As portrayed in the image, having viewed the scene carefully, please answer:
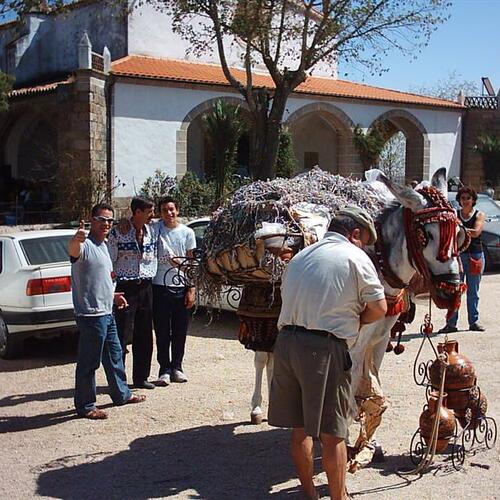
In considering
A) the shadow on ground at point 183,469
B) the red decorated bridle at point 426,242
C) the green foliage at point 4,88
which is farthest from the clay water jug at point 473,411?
the green foliage at point 4,88

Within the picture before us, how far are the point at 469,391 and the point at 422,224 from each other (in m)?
1.34

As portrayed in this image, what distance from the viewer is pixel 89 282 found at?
596cm

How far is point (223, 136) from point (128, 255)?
15086 mm

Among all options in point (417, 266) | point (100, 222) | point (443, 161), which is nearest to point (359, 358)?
point (417, 266)

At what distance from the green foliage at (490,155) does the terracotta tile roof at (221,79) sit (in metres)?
1.81

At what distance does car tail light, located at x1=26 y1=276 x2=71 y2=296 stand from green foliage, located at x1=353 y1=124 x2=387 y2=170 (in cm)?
1904

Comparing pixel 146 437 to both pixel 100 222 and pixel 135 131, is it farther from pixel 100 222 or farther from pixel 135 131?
pixel 135 131

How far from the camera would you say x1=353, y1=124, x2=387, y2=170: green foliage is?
2564 centimetres

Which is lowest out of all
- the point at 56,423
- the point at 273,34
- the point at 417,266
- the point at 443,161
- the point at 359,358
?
the point at 56,423

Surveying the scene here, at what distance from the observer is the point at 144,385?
22.7 feet

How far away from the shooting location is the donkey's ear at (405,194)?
14.8ft

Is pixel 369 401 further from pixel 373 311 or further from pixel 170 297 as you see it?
pixel 170 297

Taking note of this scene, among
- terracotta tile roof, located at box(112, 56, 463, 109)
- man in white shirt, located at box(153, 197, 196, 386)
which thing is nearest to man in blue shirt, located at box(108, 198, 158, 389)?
man in white shirt, located at box(153, 197, 196, 386)

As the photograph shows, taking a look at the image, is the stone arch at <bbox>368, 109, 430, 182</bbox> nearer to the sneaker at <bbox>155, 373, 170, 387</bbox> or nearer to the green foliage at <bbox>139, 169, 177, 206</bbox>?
the green foliage at <bbox>139, 169, 177, 206</bbox>
